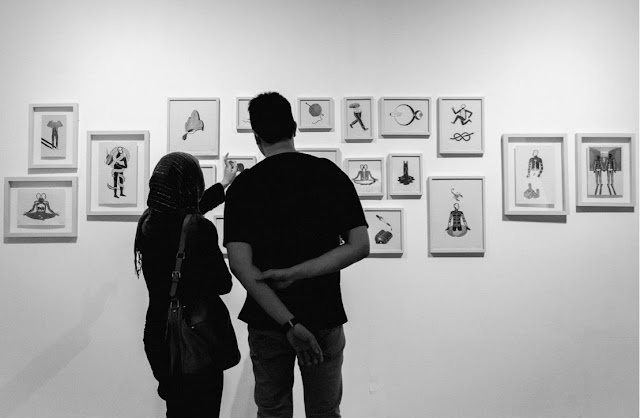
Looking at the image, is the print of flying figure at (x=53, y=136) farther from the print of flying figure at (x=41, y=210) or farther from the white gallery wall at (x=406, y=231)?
the print of flying figure at (x=41, y=210)

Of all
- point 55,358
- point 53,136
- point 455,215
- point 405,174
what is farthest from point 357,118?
point 55,358

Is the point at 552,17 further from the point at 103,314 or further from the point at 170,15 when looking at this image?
the point at 103,314

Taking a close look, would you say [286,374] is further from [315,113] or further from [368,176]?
[315,113]

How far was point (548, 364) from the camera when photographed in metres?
2.70

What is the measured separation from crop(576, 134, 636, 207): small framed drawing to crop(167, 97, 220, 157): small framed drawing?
1.84 metres

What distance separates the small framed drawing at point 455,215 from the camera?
2.70 metres

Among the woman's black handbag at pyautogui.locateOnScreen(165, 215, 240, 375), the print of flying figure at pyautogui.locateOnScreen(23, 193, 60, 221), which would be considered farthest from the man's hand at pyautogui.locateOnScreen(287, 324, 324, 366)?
the print of flying figure at pyautogui.locateOnScreen(23, 193, 60, 221)

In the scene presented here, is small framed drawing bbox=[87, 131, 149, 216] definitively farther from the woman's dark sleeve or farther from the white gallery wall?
the woman's dark sleeve

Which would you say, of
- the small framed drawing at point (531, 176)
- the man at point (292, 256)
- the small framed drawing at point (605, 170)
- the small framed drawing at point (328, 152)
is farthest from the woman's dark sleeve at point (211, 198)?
the small framed drawing at point (605, 170)

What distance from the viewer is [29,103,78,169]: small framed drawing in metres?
2.72

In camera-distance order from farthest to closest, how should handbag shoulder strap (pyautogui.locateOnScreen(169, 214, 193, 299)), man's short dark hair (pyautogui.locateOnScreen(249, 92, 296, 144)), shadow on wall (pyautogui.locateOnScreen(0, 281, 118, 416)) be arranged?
shadow on wall (pyautogui.locateOnScreen(0, 281, 118, 416))
handbag shoulder strap (pyautogui.locateOnScreen(169, 214, 193, 299))
man's short dark hair (pyautogui.locateOnScreen(249, 92, 296, 144))

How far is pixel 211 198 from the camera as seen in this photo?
2.13 metres

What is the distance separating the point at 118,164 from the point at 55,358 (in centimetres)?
101

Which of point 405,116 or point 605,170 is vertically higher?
point 405,116
